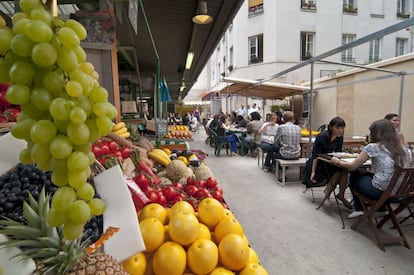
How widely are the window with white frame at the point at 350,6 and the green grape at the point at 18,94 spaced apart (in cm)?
1998

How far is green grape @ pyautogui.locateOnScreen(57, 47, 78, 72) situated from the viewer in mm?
518

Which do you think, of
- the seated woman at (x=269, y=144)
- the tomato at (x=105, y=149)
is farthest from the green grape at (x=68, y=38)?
the seated woman at (x=269, y=144)

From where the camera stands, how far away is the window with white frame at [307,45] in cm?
1623

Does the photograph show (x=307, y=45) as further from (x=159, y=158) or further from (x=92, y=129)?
(x=92, y=129)

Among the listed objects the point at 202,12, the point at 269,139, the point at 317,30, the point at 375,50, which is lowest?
the point at 269,139

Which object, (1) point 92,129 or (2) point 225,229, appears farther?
(2) point 225,229

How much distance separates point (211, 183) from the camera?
236cm

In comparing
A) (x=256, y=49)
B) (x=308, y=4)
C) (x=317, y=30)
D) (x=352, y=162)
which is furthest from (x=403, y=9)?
(x=352, y=162)

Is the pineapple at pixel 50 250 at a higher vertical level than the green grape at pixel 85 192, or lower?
lower

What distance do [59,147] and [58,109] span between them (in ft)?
0.29

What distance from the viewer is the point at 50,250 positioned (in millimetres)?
861

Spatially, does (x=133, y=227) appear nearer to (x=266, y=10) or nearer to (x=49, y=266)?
(x=49, y=266)

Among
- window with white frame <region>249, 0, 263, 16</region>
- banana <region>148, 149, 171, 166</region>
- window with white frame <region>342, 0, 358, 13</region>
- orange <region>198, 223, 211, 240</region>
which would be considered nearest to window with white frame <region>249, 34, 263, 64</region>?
window with white frame <region>249, 0, 263, 16</region>

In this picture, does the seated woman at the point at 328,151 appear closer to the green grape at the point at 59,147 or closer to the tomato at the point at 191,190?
the tomato at the point at 191,190
